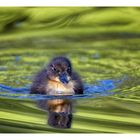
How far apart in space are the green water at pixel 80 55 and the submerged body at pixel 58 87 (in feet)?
0.09

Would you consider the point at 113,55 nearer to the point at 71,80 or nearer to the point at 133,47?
the point at 133,47

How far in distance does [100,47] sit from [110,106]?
288 mm

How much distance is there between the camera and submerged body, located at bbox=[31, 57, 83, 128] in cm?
183

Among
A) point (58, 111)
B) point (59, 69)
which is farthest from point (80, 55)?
point (58, 111)

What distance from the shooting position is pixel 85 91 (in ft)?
6.03

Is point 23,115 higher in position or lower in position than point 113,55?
lower

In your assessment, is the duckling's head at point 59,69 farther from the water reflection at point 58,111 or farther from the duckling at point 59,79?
the water reflection at point 58,111

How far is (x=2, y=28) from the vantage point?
1.85 m

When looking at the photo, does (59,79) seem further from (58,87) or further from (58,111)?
(58,111)

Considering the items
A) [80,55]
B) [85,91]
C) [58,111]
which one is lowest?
[58,111]

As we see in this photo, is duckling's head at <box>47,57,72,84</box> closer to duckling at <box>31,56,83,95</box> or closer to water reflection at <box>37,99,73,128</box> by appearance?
duckling at <box>31,56,83,95</box>

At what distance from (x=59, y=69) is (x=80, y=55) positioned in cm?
12

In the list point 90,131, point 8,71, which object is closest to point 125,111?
point 90,131

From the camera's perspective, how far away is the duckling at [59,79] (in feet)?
6.04
